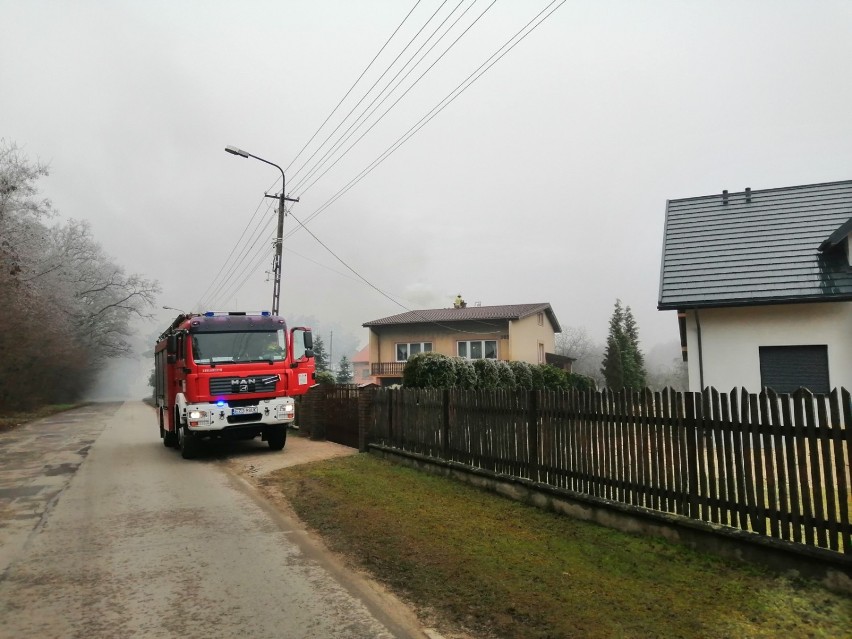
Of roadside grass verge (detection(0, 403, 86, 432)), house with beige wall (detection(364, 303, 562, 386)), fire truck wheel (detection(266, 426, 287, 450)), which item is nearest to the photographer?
fire truck wheel (detection(266, 426, 287, 450))

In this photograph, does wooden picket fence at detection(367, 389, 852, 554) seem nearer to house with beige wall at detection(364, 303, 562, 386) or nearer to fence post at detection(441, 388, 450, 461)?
fence post at detection(441, 388, 450, 461)

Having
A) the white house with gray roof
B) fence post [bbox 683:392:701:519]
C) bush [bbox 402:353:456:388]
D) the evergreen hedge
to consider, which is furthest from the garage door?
bush [bbox 402:353:456:388]

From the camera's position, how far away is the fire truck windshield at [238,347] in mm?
12617

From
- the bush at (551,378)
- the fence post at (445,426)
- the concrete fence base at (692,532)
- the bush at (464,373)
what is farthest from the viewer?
the bush at (551,378)

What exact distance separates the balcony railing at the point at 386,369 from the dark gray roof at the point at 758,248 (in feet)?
86.6

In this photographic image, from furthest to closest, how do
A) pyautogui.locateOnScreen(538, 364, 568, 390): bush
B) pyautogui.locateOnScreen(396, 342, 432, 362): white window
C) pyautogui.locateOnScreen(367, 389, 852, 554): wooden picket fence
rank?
pyautogui.locateOnScreen(396, 342, 432, 362): white window, pyautogui.locateOnScreen(538, 364, 568, 390): bush, pyautogui.locateOnScreen(367, 389, 852, 554): wooden picket fence

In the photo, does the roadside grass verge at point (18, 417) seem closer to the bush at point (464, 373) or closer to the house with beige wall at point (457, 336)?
the bush at point (464, 373)

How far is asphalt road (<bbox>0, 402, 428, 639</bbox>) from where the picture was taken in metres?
4.09

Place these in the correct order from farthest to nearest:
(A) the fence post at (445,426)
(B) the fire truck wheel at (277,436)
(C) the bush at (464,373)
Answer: (C) the bush at (464,373) < (B) the fire truck wheel at (277,436) < (A) the fence post at (445,426)

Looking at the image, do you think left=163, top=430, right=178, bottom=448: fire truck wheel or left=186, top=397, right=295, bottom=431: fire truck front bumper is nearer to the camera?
left=186, top=397, right=295, bottom=431: fire truck front bumper

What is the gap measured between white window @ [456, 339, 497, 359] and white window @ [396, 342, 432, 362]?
7.68 feet

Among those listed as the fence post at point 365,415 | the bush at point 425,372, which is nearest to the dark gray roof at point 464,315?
the bush at point 425,372

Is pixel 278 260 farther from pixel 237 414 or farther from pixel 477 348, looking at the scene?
pixel 477 348

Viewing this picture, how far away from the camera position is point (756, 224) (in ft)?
49.8
